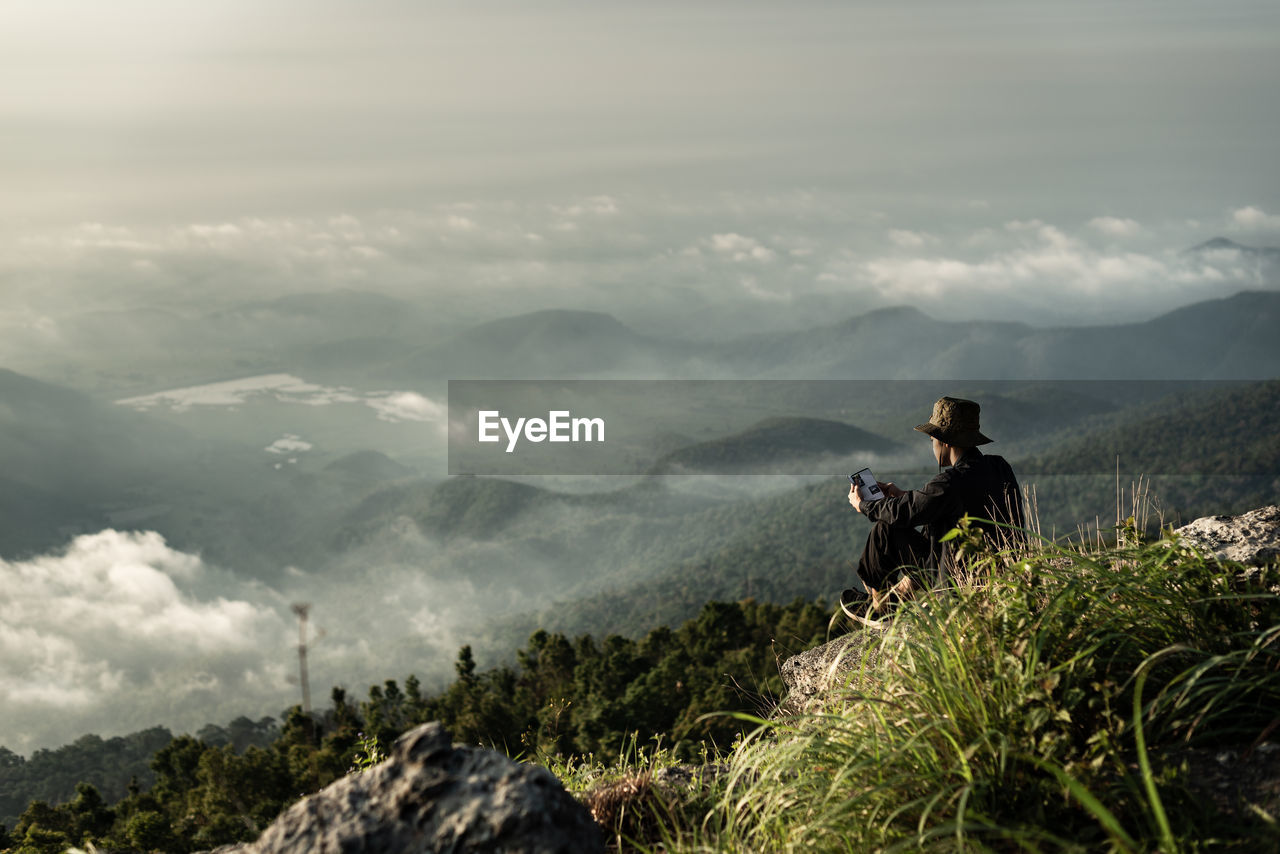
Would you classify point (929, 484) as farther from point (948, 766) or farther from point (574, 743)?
point (574, 743)

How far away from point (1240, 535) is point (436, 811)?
4.46 meters

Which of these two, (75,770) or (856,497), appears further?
(75,770)

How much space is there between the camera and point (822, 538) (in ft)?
497

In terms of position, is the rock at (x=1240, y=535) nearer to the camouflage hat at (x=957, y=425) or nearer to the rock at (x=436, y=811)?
the camouflage hat at (x=957, y=425)

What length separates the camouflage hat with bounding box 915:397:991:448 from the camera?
6.05 metres

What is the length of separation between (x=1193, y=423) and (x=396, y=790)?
523 ft

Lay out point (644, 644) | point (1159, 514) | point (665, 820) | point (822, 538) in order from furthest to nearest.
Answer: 1. point (822, 538)
2. point (644, 644)
3. point (1159, 514)
4. point (665, 820)

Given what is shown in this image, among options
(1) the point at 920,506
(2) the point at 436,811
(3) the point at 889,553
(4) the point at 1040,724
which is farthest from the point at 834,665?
(3) the point at 889,553

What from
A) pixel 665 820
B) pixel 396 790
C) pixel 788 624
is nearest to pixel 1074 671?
pixel 665 820

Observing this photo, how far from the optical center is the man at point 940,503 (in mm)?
5820

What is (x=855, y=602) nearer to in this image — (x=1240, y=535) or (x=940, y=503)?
(x=940, y=503)

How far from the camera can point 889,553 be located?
630 cm

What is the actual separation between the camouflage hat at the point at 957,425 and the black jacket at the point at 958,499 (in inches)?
3.7

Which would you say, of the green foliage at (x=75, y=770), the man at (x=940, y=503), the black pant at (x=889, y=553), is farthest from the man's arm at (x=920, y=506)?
the green foliage at (x=75, y=770)
